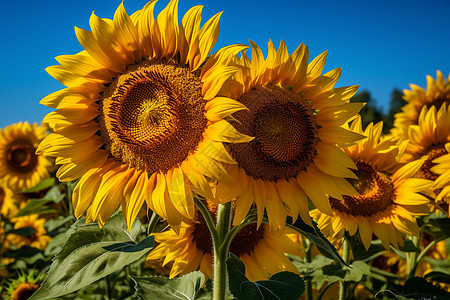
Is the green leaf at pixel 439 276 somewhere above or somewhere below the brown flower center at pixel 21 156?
below

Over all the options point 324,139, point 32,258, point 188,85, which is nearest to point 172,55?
point 188,85

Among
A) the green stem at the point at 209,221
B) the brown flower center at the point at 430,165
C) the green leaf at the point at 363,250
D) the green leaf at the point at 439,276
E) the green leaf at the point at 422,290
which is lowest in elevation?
the green leaf at the point at 439,276

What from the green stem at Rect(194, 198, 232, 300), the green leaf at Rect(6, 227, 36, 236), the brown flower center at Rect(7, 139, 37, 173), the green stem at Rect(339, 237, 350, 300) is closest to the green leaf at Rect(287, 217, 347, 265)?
the green stem at Rect(194, 198, 232, 300)

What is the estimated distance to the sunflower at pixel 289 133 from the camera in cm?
158

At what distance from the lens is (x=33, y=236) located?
5562mm

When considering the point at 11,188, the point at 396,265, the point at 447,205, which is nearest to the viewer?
the point at 447,205

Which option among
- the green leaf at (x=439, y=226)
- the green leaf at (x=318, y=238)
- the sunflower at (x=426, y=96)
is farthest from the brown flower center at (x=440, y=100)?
the green leaf at (x=318, y=238)

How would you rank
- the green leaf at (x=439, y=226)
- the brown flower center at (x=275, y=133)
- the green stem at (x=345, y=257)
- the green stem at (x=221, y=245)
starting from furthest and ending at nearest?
the green leaf at (x=439, y=226), the green stem at (x=345, y=257), the green stem at (x=221, y=245), the brown flower center at (x=275, y=133)

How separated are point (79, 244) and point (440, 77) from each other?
17.8ft

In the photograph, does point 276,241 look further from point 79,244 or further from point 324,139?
point 79,244

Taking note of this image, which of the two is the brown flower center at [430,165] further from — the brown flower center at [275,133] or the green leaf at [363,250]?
the brown flower center at [275,133]

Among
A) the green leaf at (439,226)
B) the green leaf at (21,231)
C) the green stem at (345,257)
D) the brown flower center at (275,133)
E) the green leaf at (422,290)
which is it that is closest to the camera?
the brown flower center at (275,133)

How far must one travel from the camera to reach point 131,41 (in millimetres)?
1620

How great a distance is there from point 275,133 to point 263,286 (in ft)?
1.95
